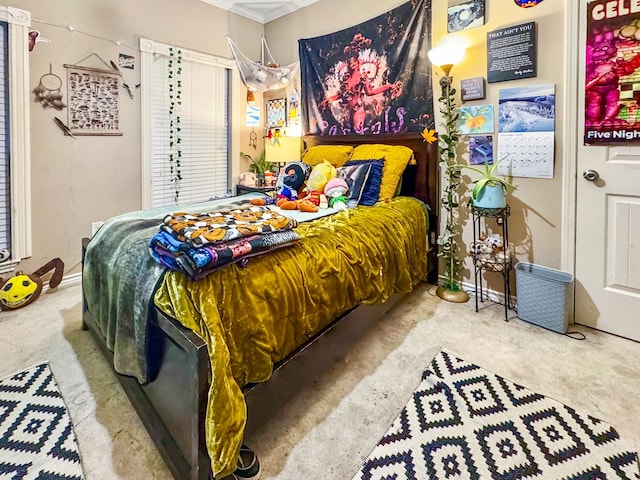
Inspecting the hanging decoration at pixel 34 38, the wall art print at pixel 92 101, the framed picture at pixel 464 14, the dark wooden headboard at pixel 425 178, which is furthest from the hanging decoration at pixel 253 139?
the framed picture at pixel 464 14

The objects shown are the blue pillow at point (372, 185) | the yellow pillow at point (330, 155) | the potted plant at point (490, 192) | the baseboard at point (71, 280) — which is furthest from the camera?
the yellow pillow at point (330, 155)

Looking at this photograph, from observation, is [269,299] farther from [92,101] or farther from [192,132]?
[192,132]

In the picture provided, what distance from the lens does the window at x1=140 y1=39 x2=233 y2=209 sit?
3.31 meters

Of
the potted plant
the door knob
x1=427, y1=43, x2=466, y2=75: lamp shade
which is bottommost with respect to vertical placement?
the potted plant

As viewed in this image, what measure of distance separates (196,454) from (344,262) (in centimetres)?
99

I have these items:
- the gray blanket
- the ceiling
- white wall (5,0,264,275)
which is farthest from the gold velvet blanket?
the ceiling

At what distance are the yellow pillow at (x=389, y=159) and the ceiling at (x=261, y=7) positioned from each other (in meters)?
1.85

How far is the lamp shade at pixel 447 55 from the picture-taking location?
8.20ft

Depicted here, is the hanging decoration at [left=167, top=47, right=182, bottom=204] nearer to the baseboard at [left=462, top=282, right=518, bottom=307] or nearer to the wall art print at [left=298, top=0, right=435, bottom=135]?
the wall art print at [left=298, top=0, right=435, bottom=135]

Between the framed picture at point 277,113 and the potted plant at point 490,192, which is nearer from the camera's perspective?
the potted plant at point 490,192

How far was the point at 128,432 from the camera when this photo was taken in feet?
4.77

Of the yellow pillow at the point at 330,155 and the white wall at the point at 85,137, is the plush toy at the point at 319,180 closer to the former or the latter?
the yellow pillow at the point at 330,155

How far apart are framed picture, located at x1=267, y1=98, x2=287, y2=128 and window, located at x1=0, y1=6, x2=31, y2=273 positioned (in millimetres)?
2235

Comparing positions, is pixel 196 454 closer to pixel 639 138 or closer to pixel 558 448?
pixel 558 448
